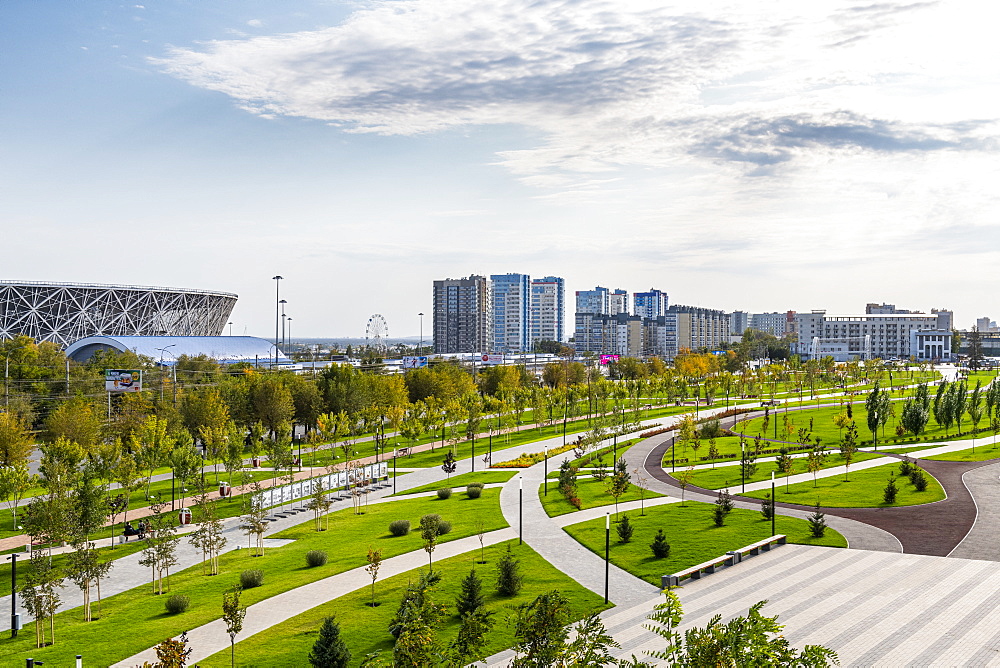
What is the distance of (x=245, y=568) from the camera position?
30.8 metres

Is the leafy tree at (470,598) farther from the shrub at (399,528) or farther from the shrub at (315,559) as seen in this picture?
the shrub at (399,528)

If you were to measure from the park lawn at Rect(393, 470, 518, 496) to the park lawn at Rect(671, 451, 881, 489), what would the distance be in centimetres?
1059

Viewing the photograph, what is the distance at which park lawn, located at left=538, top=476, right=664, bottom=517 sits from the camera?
39406 millimetres

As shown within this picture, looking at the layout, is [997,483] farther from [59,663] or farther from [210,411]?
[210,411]

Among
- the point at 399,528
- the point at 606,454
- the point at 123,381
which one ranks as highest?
the point at 123,381

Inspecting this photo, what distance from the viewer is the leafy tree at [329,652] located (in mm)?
19109

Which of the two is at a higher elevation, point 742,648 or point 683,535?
point 742,648

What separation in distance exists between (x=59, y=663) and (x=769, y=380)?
89.7m

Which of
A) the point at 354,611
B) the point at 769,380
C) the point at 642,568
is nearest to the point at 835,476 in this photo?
the point at 642,568

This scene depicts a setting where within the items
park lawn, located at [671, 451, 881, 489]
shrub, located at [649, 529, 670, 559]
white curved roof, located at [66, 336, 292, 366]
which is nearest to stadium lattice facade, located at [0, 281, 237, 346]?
white curved roof, located at [66, 336, 292, 366]

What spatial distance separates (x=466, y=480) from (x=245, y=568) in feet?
67.0

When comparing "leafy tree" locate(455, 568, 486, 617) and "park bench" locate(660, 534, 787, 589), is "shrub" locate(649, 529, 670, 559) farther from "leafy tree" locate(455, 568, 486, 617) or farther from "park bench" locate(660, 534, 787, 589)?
"leafy tree" locate(455, 568, 486, 617)

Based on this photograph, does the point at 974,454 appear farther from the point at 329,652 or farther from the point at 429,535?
the point at 329,652

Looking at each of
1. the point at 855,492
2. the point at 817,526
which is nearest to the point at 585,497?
the point at 817,526
